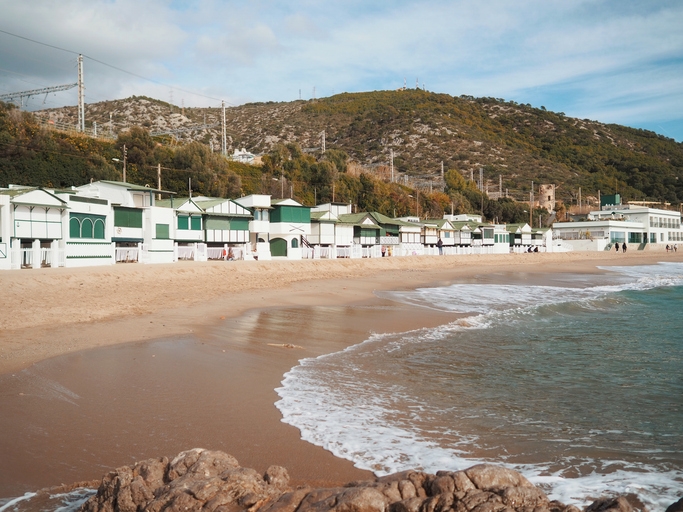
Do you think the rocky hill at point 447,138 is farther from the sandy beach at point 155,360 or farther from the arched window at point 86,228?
the sandy beach at point 155,360

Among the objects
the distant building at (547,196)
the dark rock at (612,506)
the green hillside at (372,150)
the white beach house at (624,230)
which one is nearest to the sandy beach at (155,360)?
the dark rock at (612,506)

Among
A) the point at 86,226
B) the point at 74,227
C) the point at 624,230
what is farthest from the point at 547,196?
the point at 74,227

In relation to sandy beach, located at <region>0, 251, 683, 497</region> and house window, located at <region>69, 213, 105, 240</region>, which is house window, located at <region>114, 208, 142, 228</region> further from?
sandy beach, located at <region>0, 251, 683, 497</region>

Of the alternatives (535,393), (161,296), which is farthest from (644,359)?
(161,296)

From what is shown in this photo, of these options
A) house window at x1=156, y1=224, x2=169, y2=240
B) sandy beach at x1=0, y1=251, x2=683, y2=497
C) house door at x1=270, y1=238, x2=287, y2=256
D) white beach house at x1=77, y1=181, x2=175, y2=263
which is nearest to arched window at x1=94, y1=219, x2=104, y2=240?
white beach house at x1=77, y1=181, x2=175, y2=263

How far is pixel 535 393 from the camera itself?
8.77 m

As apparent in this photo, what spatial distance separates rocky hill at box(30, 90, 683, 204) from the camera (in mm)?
122375

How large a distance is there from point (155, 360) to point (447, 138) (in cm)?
13756

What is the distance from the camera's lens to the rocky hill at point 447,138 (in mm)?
122375

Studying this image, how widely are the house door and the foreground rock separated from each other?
133 ft

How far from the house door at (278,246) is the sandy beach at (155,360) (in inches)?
765

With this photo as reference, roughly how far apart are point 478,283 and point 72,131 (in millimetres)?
42398

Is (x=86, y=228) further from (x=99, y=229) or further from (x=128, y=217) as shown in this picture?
(x=128, y=217)

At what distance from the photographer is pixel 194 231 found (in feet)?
126
